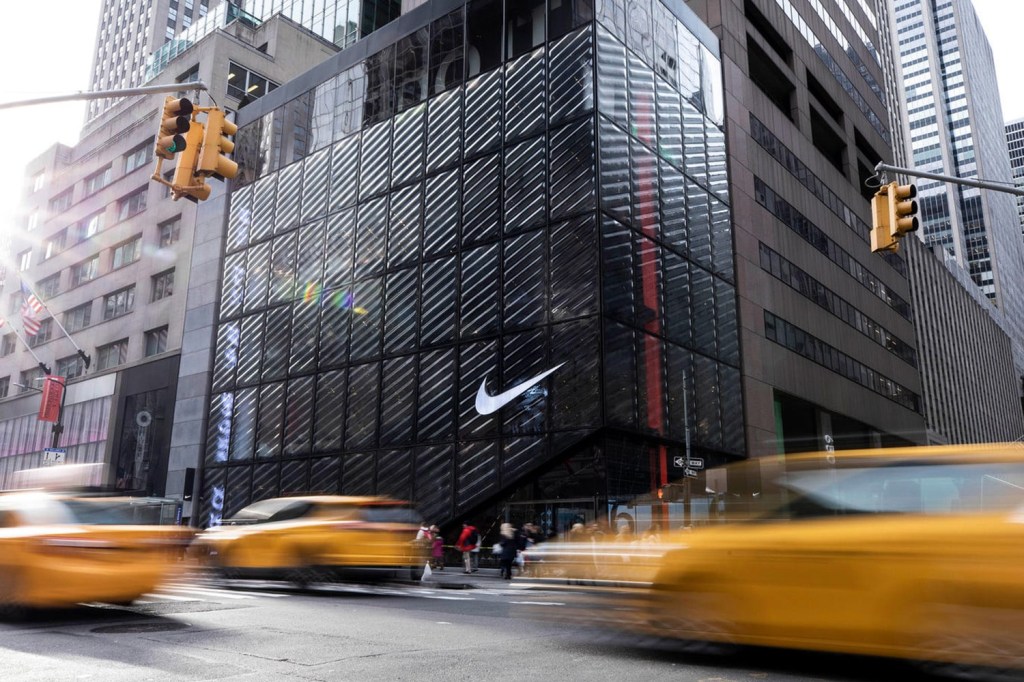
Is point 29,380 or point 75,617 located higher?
point 29,380

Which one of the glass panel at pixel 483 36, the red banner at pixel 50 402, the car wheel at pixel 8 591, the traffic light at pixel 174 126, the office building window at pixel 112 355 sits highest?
the glass panel at pixel 483 36

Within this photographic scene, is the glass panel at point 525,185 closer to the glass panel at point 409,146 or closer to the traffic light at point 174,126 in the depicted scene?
the glass panel at point 409,146

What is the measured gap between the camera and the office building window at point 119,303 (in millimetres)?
45219

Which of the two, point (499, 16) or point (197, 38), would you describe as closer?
point (499, 16)

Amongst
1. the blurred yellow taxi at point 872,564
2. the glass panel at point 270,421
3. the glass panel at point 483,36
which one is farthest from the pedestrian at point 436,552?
the blurred yellow taxi at point 872,564

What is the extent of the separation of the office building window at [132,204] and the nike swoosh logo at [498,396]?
97.8 ft

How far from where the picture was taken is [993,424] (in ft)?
371

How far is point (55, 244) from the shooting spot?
2229 inches

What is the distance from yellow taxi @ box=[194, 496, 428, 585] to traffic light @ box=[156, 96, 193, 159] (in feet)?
19.6

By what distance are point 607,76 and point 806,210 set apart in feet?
61.4

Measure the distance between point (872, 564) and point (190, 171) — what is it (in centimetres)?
833

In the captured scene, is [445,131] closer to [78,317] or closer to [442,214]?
[442,214]

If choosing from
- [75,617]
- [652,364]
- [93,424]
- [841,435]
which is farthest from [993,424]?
[75,617]

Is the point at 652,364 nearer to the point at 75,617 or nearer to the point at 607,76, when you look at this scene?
the point at 607,76
